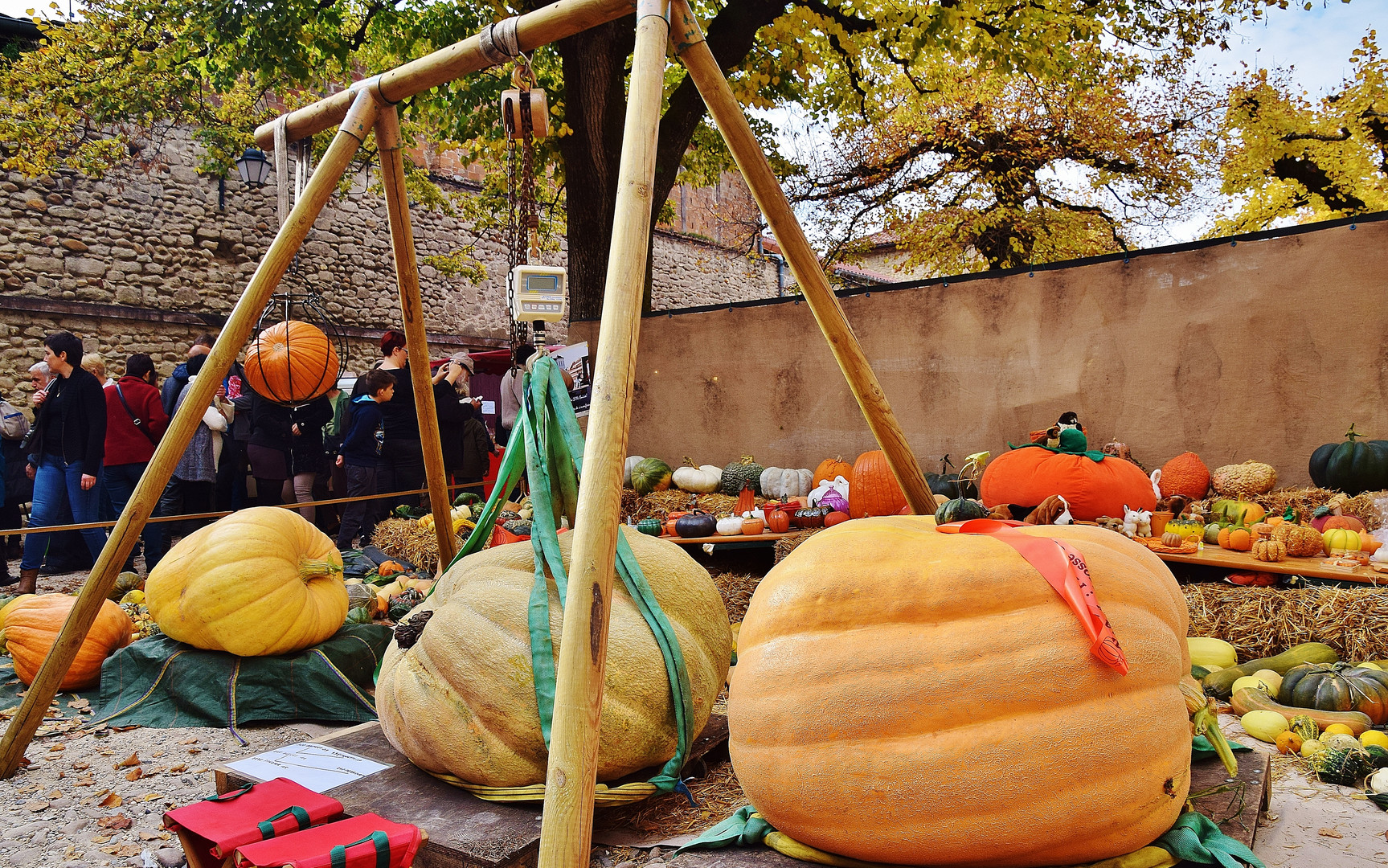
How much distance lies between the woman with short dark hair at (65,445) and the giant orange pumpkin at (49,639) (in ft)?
8.54

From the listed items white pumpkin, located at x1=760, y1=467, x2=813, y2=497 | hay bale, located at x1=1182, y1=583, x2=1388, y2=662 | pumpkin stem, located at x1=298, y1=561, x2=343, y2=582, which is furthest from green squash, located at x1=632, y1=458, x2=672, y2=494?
hay bale, located at x1=1182, y1=583, x2=1388, y2=662

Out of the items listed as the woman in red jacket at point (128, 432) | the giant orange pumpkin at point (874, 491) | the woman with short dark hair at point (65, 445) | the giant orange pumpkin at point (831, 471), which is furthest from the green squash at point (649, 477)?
the woman with short dark hair at point (65, 445)

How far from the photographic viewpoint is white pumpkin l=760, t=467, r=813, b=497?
7.17 meters

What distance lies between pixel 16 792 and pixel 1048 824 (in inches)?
125

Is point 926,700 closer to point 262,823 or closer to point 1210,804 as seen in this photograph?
point 1210,804

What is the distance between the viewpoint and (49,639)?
3811 millimetres

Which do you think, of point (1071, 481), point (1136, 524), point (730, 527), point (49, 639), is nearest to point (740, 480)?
point (730, 527)

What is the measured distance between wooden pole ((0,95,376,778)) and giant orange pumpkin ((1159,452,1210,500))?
5.61 m

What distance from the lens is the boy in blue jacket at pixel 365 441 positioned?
21.9 ft

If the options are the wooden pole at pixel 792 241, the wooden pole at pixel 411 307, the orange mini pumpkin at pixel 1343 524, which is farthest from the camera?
the orange mini pumpkin at pixel 1343 524

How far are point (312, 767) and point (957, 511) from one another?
76.0 inches

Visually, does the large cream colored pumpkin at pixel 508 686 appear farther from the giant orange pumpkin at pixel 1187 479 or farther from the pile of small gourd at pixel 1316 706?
the giant orange pumpkin at pixel 1187 479

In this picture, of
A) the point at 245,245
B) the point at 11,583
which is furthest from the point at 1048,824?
the point at 245,245

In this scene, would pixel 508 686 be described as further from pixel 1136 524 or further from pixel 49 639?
pixel 1136 524
